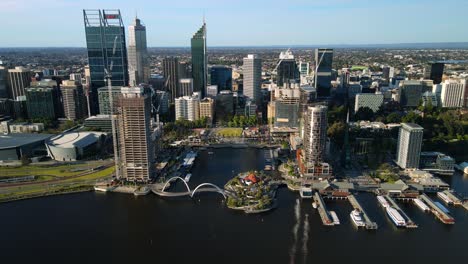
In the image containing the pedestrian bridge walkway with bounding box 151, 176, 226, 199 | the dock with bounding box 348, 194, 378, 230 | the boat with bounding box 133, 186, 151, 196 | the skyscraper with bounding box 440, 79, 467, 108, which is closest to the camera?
the dock with bounding box 348, 194, 378, 230

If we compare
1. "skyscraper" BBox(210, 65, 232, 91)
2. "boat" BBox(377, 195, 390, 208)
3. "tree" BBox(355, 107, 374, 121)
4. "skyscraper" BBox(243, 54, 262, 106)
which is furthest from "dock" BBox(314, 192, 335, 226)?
"skyscraper" BBox(210, 65, 232, 91)

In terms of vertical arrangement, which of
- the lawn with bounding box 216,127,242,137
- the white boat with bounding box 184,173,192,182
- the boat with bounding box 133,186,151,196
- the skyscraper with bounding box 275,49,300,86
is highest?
the skyscraper with bounding box 275,49,300,86

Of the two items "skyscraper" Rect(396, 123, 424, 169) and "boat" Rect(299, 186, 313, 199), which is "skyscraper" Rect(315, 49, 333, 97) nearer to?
"skyscraper" Rect(396, 123, 424, 169)

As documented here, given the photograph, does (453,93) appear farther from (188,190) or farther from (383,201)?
(188,190)

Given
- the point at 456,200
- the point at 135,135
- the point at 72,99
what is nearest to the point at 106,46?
the point at 72,99

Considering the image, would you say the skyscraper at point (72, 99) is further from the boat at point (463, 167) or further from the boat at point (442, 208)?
the boat at point (463, 167)
